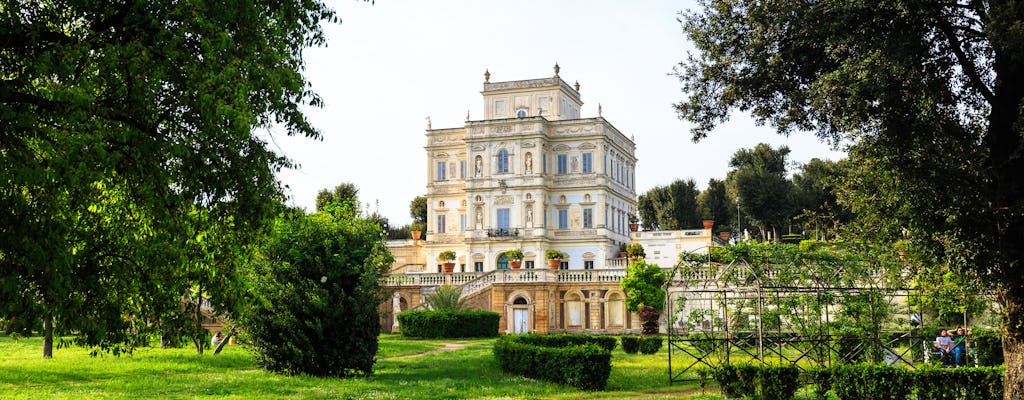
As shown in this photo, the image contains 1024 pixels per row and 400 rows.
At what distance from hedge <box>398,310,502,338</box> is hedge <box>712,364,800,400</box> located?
62.3 feet

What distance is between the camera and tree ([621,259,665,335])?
124 feet

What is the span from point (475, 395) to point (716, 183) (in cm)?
6312

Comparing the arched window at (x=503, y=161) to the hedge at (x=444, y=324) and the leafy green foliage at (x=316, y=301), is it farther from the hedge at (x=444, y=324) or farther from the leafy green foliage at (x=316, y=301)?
the leafy green foliage at (x=316, y=301)

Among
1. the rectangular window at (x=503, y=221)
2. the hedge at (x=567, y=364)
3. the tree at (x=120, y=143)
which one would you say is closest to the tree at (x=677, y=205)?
the rectangular window at (x=503, y=221)

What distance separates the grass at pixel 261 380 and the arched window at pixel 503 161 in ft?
119

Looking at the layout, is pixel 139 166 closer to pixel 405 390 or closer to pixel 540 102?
pixel 405 390

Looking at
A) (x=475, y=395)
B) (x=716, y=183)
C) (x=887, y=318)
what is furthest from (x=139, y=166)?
(x=716, y=183)

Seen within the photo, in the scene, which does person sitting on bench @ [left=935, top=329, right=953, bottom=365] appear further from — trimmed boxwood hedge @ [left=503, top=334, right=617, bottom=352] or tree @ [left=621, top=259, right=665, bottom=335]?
tree @ [left=621, top=259, right=665, bottom=335]

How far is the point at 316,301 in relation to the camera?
18.5 m

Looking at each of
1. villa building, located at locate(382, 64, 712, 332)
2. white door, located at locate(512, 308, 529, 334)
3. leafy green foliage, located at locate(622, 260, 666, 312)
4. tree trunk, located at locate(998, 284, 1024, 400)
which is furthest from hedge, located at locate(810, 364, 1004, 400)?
villa building, located at locate(382, 64, 712, 332)

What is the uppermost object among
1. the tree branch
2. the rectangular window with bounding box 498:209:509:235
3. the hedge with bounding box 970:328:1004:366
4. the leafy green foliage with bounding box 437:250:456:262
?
the rectangular window with bounding box 498:209:509:235

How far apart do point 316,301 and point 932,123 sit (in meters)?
11.5

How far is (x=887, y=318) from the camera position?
21.2 metres

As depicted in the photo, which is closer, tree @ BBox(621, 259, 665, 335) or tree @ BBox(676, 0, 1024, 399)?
tree @ BBox(676, 0, 1024, 399)
